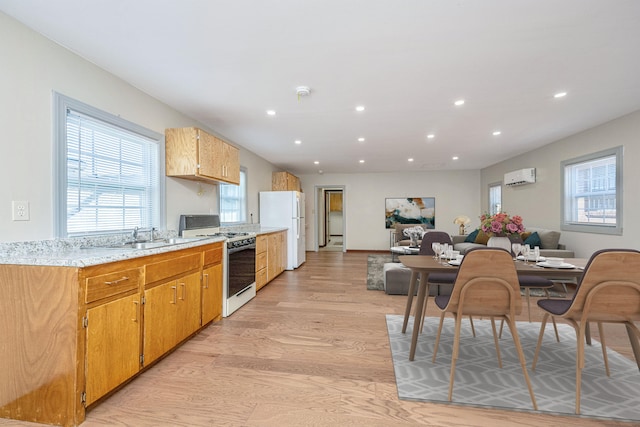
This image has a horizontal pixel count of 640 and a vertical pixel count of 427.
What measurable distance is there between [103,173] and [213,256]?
123cm

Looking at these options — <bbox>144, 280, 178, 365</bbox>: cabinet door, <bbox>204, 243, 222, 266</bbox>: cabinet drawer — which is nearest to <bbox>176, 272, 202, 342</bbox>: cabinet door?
<bbox>144, 280, 178, 365</bbox>: cabinet door

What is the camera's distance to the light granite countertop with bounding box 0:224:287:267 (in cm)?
159

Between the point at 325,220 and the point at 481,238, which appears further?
the point at 325,220

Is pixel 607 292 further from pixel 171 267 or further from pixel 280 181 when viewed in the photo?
pixel 280 181

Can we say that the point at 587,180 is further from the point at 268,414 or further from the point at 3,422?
the point at 3,422

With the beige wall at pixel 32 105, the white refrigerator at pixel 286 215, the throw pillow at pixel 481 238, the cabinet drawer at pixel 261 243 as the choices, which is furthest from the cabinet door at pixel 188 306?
the throw pillow at pixel 481 238

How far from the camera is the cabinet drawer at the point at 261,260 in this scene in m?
4.36

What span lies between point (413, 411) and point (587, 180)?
193 inches

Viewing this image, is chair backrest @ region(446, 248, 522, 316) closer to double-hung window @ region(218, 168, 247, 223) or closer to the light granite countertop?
the light granite countertop

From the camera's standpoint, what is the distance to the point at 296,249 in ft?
19.9

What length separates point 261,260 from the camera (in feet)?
14.8

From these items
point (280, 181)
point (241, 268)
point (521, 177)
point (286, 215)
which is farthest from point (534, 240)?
point (280, 181)

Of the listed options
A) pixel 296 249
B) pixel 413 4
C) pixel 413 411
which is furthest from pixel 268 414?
pixel 296 249

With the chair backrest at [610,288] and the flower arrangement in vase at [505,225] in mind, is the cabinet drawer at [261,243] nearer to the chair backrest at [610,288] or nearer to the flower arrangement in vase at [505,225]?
the flower arrangement in vase at [505,225]
